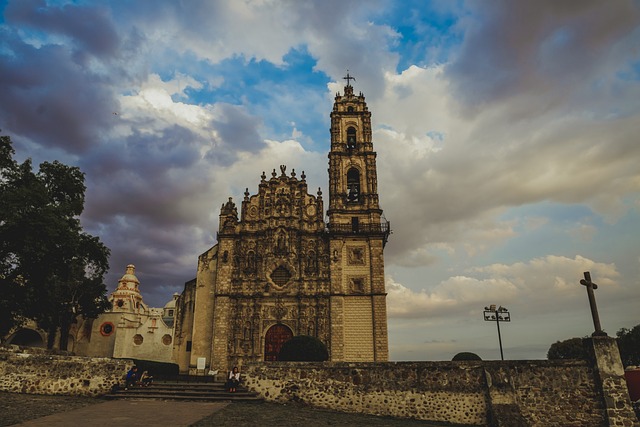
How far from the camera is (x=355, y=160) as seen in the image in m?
35.9

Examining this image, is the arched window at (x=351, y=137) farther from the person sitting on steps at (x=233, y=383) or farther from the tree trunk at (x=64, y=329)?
the tree trunk at (x=64, y=329)

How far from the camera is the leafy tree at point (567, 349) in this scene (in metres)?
44.9

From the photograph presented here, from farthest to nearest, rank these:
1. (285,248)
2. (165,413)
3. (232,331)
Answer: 1. (285,248)
2. (232,331)
3. (165,413)

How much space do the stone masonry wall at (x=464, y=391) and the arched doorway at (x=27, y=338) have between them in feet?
115

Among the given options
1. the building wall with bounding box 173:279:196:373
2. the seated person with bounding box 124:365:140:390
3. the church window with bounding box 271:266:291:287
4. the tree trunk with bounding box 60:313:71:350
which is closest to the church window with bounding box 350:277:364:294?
the church window with bounding box 271:266:291:287

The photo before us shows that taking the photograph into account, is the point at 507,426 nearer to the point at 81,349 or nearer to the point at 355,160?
the point at 355,160

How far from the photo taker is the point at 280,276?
3222 centimetres

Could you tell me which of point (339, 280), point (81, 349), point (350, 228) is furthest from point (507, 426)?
point (81, 349)

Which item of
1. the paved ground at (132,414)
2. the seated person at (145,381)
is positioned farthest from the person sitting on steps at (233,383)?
the seated person at (145,381)

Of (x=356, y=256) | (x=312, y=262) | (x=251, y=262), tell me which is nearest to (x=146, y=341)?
(x=251, y=262)

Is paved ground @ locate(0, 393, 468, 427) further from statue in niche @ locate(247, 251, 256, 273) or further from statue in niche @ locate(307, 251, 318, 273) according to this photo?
statue in niche @ locate(247, 251, 256, 273)

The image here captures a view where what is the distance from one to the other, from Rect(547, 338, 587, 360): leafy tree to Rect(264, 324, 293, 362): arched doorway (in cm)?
3199

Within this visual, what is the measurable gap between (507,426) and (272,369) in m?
8.47

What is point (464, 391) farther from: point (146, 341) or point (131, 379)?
point (146, 341)
